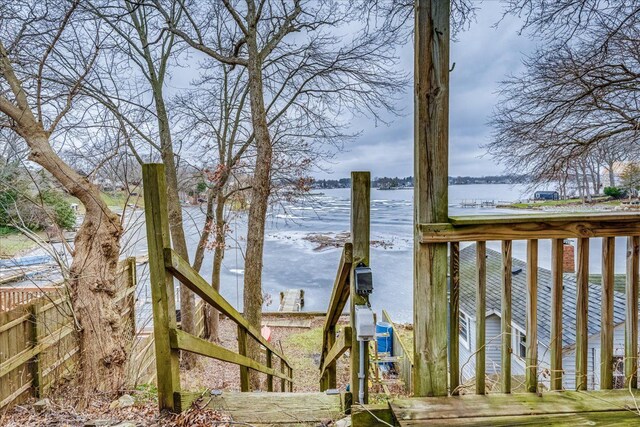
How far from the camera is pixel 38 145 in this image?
290 cm

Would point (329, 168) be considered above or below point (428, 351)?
above

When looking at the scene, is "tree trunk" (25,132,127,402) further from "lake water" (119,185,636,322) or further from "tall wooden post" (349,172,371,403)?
"lake water" (119,185,636,322)

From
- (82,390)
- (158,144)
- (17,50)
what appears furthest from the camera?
(158,144)

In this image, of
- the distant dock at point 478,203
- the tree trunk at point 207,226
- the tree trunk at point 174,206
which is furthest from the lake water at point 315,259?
the distant dock at point 478,203

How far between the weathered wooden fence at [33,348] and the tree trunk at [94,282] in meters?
0.34

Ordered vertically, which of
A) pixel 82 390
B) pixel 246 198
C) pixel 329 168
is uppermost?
pixel 329 168

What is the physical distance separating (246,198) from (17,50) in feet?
19.8

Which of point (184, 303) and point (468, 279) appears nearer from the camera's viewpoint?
point (184, 303)

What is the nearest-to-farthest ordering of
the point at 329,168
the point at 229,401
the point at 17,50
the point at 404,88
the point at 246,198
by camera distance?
the point at 229,401
the point at 17,50
the point at 404,88
the point at 329,168
the point at 246,198

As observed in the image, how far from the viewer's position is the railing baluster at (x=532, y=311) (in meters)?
1.65

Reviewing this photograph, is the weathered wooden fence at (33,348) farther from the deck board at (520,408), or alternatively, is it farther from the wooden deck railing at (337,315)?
the deck board at (520,408)

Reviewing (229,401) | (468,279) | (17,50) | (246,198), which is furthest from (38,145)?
(468,279)

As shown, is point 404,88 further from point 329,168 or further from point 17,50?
point 17,50

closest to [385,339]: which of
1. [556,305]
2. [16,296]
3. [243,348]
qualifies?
[243,348]
